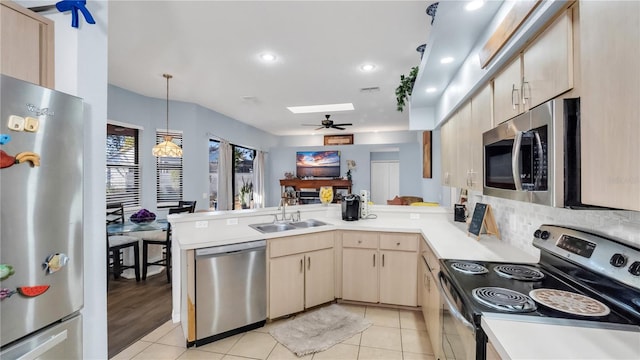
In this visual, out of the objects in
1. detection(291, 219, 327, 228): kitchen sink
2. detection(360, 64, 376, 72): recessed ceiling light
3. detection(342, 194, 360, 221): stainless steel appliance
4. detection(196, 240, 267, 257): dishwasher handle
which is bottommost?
detection(196, 240, 267, 257): dishwasher handle

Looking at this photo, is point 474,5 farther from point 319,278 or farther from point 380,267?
point 319,278

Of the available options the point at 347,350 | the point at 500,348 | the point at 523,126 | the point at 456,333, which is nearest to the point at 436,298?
the point at 456,333

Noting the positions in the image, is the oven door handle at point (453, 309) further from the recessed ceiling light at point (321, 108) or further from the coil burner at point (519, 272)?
the recessed ceiling light at point (321, 108)

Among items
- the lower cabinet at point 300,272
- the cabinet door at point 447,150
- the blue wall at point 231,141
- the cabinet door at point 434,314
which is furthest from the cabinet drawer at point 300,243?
the blue wall at point 231,141

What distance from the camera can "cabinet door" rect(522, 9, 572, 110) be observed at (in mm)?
1070

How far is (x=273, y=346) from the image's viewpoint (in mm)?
2297

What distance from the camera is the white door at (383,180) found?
905cm

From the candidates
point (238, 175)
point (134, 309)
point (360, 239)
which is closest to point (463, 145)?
point (360, 239)

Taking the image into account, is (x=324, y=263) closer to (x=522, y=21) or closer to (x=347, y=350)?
(x=347, y=350)

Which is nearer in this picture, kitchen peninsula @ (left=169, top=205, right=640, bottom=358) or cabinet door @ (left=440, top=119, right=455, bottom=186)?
kitchen peninsula @ (left=169, top=205, right=640, bottom=358)

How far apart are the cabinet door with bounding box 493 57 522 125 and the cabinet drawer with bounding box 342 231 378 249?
1.61 m

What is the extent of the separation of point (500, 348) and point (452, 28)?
169cm

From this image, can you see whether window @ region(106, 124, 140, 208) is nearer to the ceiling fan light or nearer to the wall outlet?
the ceiling fan light

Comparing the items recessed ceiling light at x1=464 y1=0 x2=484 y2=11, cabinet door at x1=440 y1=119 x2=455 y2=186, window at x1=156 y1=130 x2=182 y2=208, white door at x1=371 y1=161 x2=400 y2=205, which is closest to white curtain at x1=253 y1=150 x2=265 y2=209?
window at x1=156 y1=130 x2=182 y2=208
